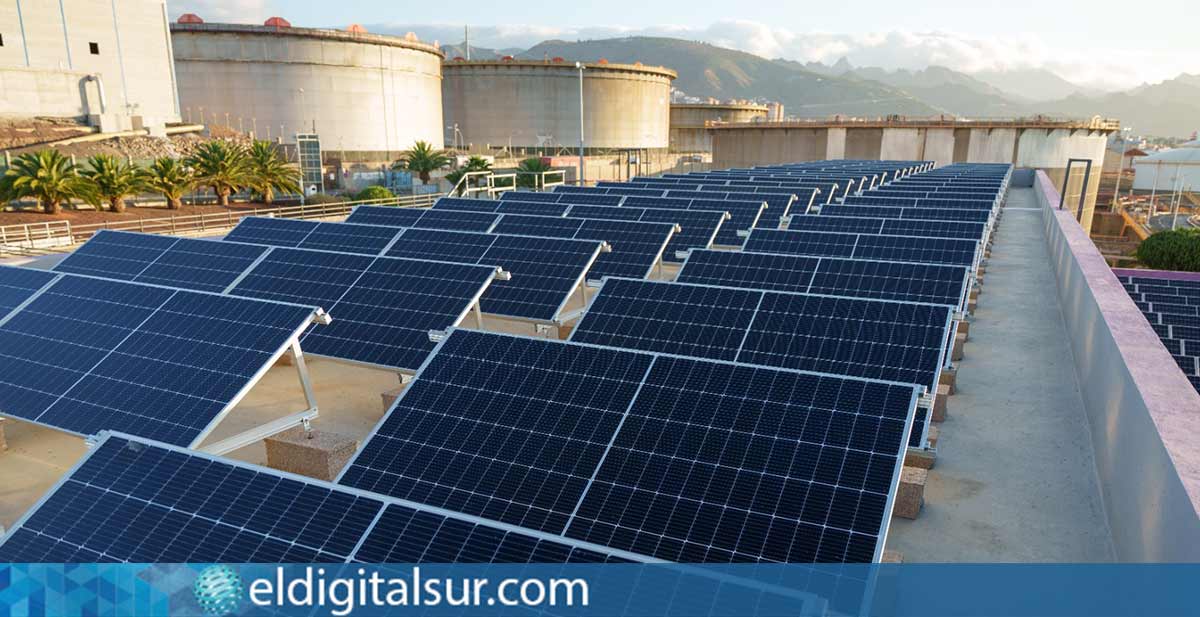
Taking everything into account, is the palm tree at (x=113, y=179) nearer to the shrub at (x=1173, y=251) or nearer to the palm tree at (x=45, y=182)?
the palm tree at (x=45, y=182)

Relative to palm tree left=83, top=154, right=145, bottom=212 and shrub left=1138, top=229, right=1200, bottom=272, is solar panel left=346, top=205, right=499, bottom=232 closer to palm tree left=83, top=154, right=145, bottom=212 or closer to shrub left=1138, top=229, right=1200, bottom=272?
palm tree left=83, top=154, right=145, bottom=212

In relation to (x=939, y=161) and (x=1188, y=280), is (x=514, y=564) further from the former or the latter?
(x=939, y=161)

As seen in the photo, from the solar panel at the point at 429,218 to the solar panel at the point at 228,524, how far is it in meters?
17.2

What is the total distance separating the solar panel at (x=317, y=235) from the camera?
67.7 feet

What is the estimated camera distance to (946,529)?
9.25m

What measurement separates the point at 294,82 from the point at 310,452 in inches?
3198

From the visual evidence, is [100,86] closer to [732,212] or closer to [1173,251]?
[732,212]

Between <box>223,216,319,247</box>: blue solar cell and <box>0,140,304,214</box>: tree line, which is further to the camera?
<box>0,140,304,214</box>: tree line

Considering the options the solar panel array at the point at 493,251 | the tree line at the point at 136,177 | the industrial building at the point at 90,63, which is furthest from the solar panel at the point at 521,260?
the industrial building at the point at 90,63

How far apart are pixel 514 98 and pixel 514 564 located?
349ft

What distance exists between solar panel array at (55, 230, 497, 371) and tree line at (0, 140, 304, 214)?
23.1 m

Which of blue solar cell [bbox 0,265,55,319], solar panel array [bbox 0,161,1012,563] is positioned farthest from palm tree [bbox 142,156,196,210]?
solar panel array [bbox 0,161,1012,563]

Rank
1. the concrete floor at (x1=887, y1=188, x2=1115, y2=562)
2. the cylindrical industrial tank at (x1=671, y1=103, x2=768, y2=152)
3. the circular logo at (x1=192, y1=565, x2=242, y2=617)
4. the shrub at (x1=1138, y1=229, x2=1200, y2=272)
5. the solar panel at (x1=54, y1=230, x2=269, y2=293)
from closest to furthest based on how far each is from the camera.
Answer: the circular logo at (x1=192, y1=565, x2=242, y2=617) < the concrete floor at (x1=887, y1=188, x2=1115, y2=562) < the solar panel at (x1=54, y1=230, x2=269, y2=293) < the shrub at (x1=1138, y1=229, x2=1200, y2=272) < the cylindrical industrial tank at (x1=671, y1=103, x2=768, y2=152)

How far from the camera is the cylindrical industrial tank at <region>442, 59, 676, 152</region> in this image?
10619 centimetres
